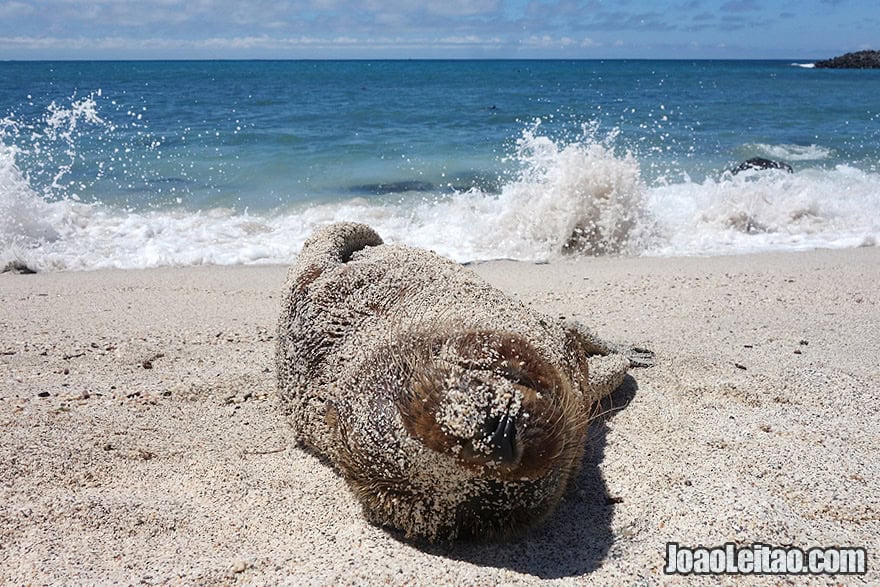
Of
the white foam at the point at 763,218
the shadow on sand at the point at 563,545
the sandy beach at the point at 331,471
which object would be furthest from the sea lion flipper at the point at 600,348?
the white foam at the point at 763,218

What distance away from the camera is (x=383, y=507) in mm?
2549

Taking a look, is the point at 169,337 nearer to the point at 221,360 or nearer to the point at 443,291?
the point at 221,360

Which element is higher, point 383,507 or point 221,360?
point 383,507

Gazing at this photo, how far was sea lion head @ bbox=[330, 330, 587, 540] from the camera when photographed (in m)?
2.15

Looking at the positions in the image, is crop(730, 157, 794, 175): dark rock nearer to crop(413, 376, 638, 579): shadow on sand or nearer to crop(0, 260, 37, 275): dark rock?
crop(0, 260, 37, 275): dark rock

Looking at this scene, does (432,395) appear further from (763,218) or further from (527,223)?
(763,218)

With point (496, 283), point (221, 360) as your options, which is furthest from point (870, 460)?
point (496, 283)

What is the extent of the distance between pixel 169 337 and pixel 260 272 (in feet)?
8.38

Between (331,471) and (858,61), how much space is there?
3878 inches

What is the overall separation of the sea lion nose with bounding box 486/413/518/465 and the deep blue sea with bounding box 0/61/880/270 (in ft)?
22.0

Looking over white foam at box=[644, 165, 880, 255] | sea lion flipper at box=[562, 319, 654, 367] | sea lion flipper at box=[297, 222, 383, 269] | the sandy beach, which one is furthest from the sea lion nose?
white foam at box=[644, 165, 880, 255]

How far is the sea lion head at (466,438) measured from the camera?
7.06ft

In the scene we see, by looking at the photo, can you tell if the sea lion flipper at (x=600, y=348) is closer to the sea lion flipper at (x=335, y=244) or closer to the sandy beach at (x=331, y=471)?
the sandy beach at (x=331, y=471)

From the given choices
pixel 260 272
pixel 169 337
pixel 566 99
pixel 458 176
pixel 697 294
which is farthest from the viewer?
pixel 566 99
